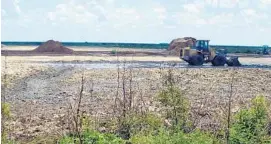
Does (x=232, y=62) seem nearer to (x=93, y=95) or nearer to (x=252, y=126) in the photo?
(x=93, y=95)

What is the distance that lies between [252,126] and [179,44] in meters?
63.4

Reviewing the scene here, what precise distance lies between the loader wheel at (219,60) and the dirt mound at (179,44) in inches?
973

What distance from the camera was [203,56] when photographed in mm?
41719

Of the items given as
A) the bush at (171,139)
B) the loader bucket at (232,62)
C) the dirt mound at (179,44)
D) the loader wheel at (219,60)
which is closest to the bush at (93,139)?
the bush at (171,139)

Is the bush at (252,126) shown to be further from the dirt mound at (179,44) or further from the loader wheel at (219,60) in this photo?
the dirt mound at (179,44)

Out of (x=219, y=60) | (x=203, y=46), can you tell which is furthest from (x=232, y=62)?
(x=203, y=46)

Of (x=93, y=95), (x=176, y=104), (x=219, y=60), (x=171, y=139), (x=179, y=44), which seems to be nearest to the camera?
(x=171, y=139)

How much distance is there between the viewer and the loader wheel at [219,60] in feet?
137

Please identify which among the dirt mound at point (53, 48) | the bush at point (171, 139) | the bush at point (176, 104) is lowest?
the dirt mound at point (53, 48)

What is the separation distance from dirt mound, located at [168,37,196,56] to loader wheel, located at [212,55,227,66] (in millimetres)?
24708

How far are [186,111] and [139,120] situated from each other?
0.85 m

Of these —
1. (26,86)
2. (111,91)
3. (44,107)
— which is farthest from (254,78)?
(44,107)

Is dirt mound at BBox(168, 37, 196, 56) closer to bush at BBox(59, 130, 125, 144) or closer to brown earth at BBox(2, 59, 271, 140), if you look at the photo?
brown earth at BBox(2, 59, 271, 140)

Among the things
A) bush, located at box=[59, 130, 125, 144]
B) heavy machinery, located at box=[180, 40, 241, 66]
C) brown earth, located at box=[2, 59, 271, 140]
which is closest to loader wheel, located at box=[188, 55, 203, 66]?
heavy machinery, located at box=[180, 40, 241, 66]
